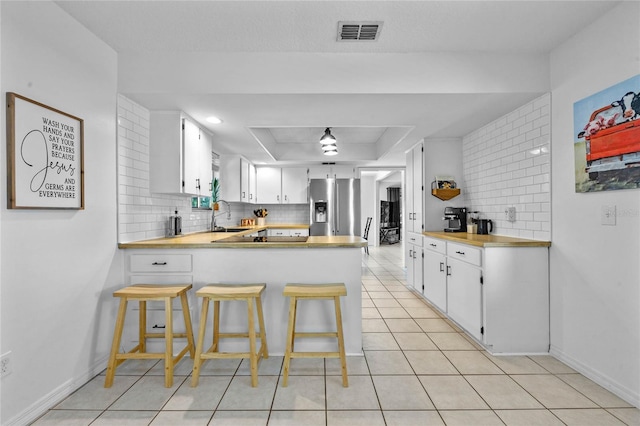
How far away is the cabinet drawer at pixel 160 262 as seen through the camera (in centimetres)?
250

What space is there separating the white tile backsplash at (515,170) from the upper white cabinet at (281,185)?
3.22m

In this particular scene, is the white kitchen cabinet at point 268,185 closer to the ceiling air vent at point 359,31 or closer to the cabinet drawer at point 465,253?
the cabinet drawer at point 465,253

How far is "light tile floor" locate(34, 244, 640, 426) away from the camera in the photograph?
69.2 inches

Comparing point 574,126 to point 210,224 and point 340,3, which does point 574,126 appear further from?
point 210,224

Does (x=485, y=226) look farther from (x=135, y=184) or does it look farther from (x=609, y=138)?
(x=135, y=184)

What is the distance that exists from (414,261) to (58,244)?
381 cm

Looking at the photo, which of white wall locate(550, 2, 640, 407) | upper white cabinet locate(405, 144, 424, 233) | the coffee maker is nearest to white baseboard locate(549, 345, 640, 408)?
white wall locate(550, 2, 640, 407)

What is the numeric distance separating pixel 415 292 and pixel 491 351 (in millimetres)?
1800

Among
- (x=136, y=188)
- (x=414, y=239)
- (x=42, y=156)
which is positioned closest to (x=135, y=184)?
(x=136, y=188)

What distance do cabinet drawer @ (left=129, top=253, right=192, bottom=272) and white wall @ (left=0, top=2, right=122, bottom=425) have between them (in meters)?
0.13

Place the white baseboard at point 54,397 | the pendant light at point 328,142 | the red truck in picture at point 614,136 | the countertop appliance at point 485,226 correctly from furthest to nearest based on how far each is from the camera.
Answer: the pendant light at point 328,142 < the countertop appliance at point 485,226 < the red truck in picture at point 614,136 < the white baseboard at point 54,397

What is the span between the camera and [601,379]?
207cm

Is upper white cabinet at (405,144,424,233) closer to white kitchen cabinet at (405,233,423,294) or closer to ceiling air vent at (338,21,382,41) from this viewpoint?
white kitchen cabinet at (405,233,423,294)

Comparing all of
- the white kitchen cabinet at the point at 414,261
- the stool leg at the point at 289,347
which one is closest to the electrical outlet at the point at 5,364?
the stool leg at the point at 289,347
